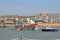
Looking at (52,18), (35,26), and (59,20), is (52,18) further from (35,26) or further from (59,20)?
(35,26)

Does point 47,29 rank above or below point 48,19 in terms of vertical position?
above

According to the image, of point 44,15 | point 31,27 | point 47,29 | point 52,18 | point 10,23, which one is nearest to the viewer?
point 47,29

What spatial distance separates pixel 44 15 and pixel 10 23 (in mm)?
35613

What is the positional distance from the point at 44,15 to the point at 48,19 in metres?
10.6

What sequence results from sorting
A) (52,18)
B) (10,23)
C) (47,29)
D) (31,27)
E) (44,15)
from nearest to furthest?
(47,29) → (31,27) → (10,23) → (52,18) → (44,15)

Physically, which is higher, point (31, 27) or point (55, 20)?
point (31, 27)

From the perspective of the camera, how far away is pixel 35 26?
68312 millimetres

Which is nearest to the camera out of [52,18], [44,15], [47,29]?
[47,29]

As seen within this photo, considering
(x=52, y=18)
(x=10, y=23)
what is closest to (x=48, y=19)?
(x=52, y=18)

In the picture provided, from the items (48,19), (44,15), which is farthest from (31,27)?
(44,15)

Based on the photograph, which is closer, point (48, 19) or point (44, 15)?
point (48, 19)

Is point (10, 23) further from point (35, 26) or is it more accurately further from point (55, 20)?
point (35, 26)

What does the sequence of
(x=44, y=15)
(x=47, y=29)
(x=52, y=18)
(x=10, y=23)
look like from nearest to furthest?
(x=47, y=29) → (x=10, y=23) → (x=52, y=18) → (x=44, y=15)

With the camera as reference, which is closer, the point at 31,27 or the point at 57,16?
the point at 31,27
